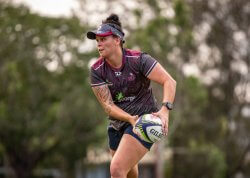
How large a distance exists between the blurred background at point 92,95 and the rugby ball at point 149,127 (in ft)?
89.5

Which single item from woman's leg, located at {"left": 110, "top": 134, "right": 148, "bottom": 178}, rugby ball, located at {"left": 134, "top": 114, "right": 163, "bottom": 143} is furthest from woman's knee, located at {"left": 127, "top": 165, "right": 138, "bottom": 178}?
rugby ball, located at {"left": 134, "top": 114, "right": 163, "bottom": 143}

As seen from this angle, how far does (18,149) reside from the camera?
139ft

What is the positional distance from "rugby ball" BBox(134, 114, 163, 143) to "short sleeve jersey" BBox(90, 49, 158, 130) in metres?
0.52

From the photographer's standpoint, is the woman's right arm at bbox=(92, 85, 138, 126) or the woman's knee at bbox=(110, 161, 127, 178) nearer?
the woman's knee at bbox=(110, 161, 127, 178)

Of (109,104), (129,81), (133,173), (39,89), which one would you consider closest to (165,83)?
(129,81)

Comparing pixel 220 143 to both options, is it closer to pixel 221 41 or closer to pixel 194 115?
pixel 194 115

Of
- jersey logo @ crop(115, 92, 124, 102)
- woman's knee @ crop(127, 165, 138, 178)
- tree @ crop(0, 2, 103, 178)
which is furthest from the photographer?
tree @ crop(0, 2, 103, 178)

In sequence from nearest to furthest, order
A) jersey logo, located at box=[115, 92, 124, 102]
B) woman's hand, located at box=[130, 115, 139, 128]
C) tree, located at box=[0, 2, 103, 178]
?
woman's hand, located at box=[130, 115, 139, 128]
jersey logo, located at box=[115, 92, 124, 102]
tree, located at box=[0, 2, 103, 178]

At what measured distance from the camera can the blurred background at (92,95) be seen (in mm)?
37500

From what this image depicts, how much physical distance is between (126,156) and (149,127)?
506 millimetres

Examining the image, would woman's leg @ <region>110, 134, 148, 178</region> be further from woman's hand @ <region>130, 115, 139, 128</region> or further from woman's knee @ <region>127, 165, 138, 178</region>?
woman's knee @ <region>127, 165, 138, 178</region>

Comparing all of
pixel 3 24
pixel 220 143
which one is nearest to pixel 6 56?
pixel 3 24

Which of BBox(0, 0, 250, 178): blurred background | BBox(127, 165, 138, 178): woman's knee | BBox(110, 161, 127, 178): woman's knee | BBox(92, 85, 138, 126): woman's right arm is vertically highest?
BBox(92, 85, 138, 126): woman's right arm

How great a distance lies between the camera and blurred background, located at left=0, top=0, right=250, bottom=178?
37.5 metres
